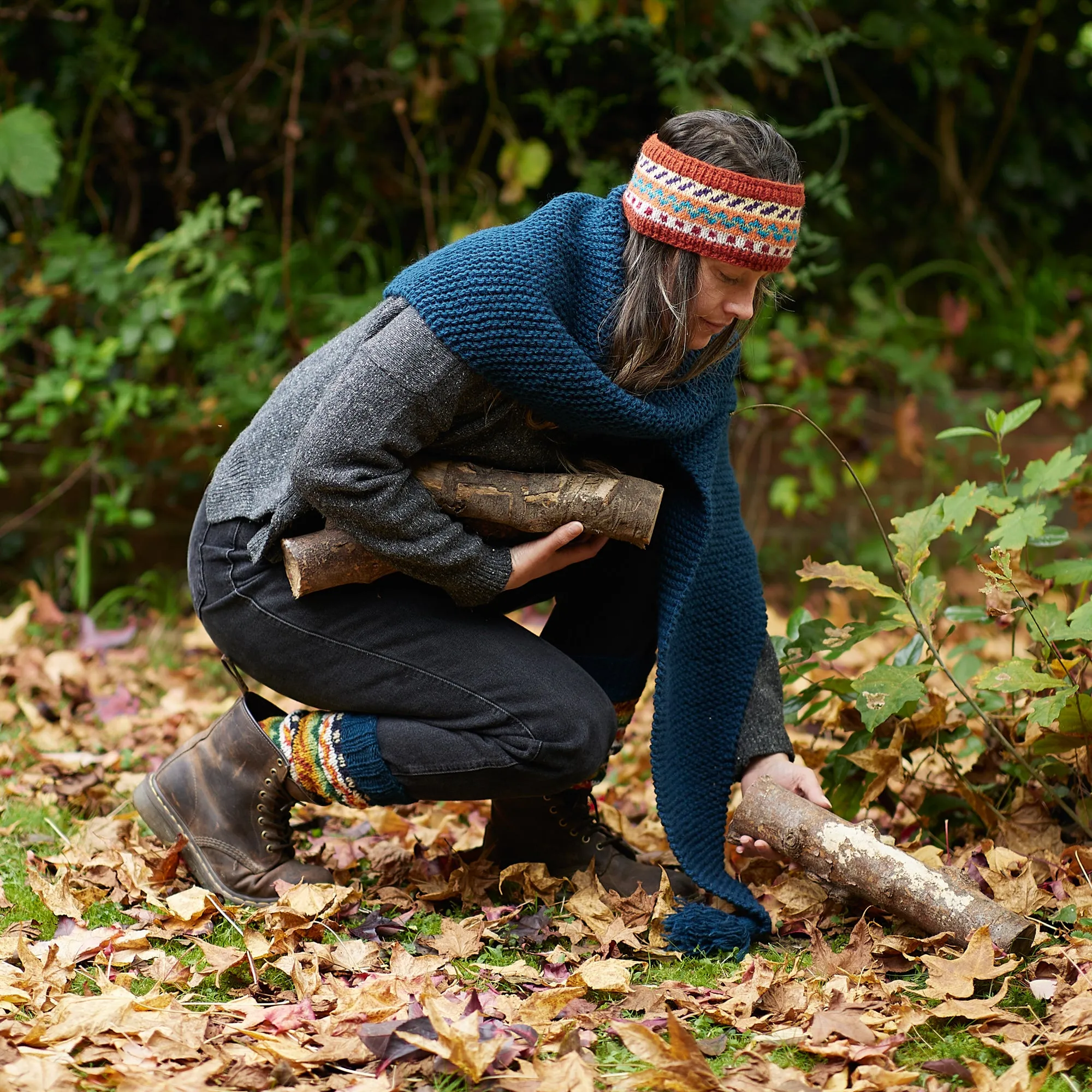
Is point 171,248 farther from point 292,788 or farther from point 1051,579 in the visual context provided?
point 1051,579

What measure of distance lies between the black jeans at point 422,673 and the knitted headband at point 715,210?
2.20 ft

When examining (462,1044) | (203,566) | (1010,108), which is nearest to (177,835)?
(203,566)

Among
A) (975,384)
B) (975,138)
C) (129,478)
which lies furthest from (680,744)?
(975,138)

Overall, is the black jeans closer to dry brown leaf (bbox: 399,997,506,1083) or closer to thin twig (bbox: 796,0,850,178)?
dry brown leaf (bbox: 399,997,506,1083)

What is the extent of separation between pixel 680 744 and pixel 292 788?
0.64 meters

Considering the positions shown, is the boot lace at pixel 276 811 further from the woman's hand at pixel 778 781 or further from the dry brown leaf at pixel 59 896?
the woman's hand at pixel 778 781

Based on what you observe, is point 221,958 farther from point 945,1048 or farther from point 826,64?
point 826,64

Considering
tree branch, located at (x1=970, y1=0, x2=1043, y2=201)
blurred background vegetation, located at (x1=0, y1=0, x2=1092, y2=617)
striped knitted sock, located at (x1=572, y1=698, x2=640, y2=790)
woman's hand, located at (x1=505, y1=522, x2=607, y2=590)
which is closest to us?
woman's hand, located at (x1=505, y1=522, x2=607, y2=590)

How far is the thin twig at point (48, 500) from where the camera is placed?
3891 mm

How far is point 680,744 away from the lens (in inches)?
79.8

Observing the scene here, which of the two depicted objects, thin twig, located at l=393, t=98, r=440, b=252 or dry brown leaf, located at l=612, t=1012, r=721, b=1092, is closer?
dry brown leaf, located at l=612, t=1012, r=721, b=1092

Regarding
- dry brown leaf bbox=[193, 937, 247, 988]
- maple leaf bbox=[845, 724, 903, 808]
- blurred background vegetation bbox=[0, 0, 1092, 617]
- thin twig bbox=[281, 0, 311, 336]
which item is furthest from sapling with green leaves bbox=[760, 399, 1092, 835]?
thin twig bbox=[281, 0, 311, 336]

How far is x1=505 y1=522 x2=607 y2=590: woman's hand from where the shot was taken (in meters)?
1.90

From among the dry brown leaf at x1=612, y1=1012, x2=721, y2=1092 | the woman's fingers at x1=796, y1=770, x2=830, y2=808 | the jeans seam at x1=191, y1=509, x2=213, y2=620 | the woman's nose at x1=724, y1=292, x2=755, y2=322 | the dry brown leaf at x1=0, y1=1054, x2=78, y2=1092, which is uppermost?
the woman's nose at x1=724, y1=292, x2=755, y2=322
